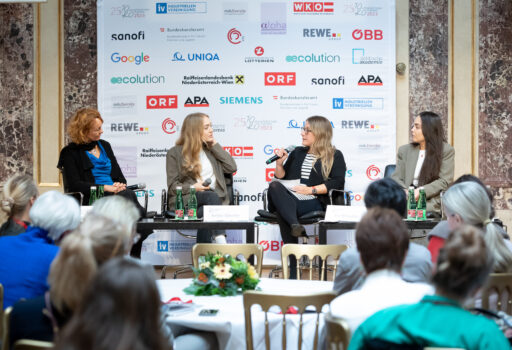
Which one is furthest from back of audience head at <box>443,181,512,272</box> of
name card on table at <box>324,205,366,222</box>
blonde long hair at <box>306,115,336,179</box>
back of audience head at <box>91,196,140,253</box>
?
blonde long hair at <box>306,115,336,179</box>

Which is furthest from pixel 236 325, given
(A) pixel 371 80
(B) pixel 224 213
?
(A) pixel 371 80

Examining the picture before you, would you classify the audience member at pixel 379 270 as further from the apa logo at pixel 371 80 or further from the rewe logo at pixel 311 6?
the rewe logo at pixel 311 6

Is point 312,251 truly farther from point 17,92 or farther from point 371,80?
point 17,92

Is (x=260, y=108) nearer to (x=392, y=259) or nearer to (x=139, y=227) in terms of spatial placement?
(x=139, y=227)

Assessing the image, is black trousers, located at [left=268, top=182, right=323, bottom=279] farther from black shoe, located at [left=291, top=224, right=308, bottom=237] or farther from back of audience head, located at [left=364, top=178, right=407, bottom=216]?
back of audience head, located at [left=364, top=178, right=407, bottom=216]

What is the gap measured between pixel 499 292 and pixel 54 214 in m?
1.69

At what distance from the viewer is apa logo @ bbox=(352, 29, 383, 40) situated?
6062 mm

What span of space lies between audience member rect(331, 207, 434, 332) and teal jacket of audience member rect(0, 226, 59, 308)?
101 cm

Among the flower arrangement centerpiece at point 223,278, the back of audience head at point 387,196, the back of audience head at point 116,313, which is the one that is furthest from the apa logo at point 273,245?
the back of audience head at point 116,313

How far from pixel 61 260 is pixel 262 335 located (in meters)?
0.93

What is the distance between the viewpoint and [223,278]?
2668 mm

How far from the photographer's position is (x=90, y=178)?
5.34 meters

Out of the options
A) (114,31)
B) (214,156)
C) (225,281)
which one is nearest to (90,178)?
(214,156)

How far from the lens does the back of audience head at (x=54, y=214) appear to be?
238 centimetres
